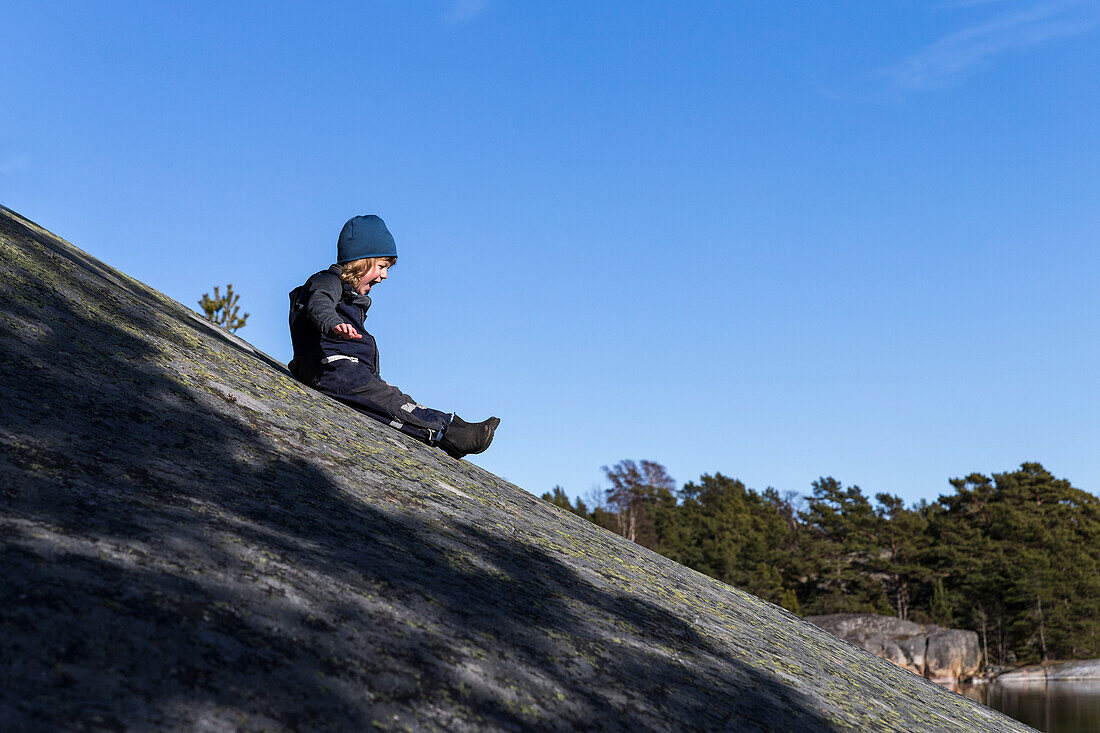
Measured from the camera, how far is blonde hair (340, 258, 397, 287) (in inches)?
239

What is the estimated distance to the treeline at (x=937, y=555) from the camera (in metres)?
55.6

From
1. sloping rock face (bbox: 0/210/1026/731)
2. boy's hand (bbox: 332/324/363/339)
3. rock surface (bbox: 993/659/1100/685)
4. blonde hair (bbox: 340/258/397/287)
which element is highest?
rock surface (bbox: 993/659/1100/685)

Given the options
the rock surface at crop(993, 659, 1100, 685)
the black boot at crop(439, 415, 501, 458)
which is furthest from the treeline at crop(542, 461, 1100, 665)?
the black boot at crop(439, 415, 501, 458)

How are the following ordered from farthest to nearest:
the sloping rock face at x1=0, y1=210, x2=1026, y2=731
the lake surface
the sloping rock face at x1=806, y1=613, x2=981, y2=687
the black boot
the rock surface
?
1. the rock surface
2. the sloping rock face at x1=806, y1=613, x2=981, y2=687
3. the lake surface
4. the black boot
5. the sloping rock face at x1=0, y1=210, x2=1026, y2=731

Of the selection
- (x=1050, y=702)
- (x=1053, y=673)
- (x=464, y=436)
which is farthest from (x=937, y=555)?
(x=464, y=436)

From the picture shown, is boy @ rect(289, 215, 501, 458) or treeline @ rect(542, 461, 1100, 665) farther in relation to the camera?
treeline @ rect(542, 461, 1100, 665)

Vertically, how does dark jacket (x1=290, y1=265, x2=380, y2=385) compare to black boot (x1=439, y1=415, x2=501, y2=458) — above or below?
above

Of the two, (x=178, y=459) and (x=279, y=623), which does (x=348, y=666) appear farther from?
(x=178, y=459)

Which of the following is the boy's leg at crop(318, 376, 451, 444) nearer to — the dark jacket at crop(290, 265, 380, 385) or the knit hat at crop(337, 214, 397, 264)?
the dark jacket at crop(290, 265, 380, 385)

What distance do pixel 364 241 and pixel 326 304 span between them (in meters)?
0.58

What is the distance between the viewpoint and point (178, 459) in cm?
308

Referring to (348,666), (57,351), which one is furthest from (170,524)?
(57,351)

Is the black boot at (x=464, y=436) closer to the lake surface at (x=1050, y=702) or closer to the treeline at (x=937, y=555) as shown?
the lake surface at (x=1050, y=702)

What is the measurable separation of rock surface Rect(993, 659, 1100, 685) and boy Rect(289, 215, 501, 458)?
57610 mm
